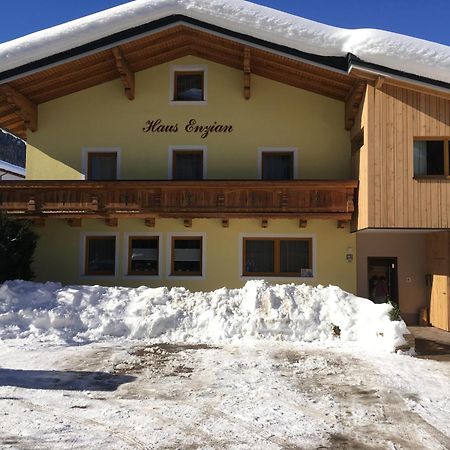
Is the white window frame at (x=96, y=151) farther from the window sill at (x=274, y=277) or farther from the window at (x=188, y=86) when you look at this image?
the window sill at (x=274, y=277)

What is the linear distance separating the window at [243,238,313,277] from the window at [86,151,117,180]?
18.2 ft

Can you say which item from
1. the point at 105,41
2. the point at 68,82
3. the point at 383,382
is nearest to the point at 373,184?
the point at 383,382

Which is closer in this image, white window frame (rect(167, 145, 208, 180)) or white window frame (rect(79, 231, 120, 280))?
white window frame (rect(79, 231, 120, 280))

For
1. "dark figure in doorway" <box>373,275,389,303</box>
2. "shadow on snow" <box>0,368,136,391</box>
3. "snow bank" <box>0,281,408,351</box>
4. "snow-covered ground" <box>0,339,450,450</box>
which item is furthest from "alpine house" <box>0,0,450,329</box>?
"shadow on snow" <box>0,368,136,391</box>

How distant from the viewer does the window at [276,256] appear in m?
16.1

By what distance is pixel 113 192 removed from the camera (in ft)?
50.1

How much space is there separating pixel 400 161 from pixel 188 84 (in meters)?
8.17

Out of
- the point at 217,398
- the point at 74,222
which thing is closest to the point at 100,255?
the point at 74,222

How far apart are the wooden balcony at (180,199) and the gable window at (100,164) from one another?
1737mm

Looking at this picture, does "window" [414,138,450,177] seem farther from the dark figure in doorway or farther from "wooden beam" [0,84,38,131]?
"wooden beam" [0,84,38,131]

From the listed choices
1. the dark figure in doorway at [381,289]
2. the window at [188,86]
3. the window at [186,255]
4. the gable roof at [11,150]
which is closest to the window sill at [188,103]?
the window at [188,86]

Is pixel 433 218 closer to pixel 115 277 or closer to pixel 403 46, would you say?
pixel 403 46

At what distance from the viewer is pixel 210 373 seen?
8820 mm

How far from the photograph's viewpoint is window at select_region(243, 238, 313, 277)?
16.1 metres
